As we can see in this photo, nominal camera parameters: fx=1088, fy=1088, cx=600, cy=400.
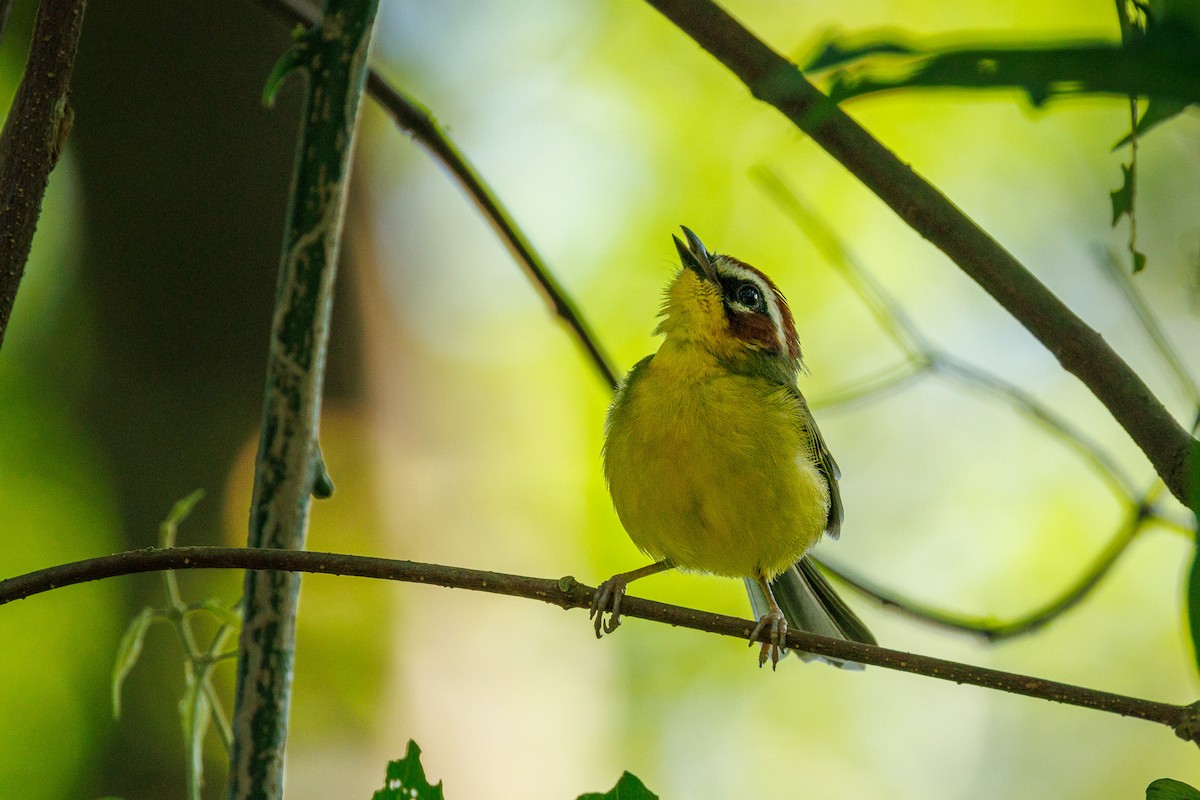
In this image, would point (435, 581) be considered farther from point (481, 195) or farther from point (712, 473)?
point (712, 473)

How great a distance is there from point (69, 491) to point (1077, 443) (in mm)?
4463

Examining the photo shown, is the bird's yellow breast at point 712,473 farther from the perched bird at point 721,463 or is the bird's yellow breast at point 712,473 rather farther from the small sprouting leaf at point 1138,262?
the small sprouting leaf at point 1138,262

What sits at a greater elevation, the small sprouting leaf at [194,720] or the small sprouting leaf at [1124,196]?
the small sprouting leaf at [1124,196]

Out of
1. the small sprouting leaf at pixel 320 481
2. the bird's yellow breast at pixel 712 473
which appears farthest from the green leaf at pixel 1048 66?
the bird's yellow breast at pixel 712 473

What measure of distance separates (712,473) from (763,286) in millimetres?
1222

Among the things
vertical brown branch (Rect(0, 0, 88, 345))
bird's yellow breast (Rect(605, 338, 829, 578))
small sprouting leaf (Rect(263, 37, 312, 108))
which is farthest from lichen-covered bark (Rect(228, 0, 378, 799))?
bird's yellow breast (Rect(605, 338, 829, 578))

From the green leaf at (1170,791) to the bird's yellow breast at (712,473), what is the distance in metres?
2.00

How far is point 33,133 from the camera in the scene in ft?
5.56

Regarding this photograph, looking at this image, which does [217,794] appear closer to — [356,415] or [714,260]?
[356,415]

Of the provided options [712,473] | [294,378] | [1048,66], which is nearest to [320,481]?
[294,378]

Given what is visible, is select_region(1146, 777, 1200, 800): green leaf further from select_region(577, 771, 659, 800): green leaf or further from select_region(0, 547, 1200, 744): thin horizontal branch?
select_region(577, 771, 659, 800): green leaf

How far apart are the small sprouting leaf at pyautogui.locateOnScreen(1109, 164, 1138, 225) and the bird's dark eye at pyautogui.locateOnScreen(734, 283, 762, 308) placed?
2.44 m

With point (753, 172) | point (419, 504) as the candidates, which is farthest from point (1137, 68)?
point (419, 504)

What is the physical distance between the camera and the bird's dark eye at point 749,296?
4105 millimetres
